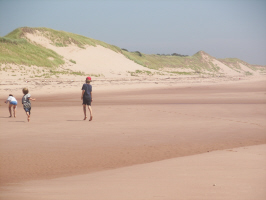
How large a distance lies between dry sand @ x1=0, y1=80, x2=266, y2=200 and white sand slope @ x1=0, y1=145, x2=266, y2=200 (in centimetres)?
1

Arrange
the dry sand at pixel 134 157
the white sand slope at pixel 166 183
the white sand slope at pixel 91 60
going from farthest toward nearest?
1. the white sand slope at pixel 91 60
2. the dry sand at pixel 134 157
3. the white sand slope at pixel 166 183

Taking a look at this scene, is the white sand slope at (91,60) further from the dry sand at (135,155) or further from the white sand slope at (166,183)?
the white sand slope at (166,183)

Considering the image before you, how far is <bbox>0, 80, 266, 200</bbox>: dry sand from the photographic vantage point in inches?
210

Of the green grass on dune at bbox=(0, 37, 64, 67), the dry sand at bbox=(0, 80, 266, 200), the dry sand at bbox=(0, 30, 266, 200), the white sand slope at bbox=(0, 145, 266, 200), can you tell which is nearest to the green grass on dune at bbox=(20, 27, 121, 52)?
the green grass on dune at bbox=(0, 37, 64, 67)

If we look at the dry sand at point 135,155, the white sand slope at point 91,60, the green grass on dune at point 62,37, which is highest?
the green grass on dune at point 62,37

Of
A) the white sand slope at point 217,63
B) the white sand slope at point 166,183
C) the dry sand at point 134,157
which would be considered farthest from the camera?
the white sand slope at point 217,63

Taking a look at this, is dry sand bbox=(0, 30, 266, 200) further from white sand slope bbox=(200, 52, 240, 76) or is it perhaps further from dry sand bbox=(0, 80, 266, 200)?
A: white sand slope bbox=(200, 52, 240, 76)

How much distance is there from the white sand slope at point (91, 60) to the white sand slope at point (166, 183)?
45.5m

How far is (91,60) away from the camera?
62.1m

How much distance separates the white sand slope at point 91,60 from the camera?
5466 cm

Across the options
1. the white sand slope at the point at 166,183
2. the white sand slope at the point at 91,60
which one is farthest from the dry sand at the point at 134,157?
the white sand slope at the point at 91,60

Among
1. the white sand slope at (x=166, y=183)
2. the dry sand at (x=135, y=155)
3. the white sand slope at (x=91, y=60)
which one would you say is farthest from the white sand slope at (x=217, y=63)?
the white sand slope at (x=166, y=183)

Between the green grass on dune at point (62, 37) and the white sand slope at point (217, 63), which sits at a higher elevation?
the green grass on dune at point (62, 37)

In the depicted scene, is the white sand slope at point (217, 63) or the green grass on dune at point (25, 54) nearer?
the green grass on dune at point (25, 54)
